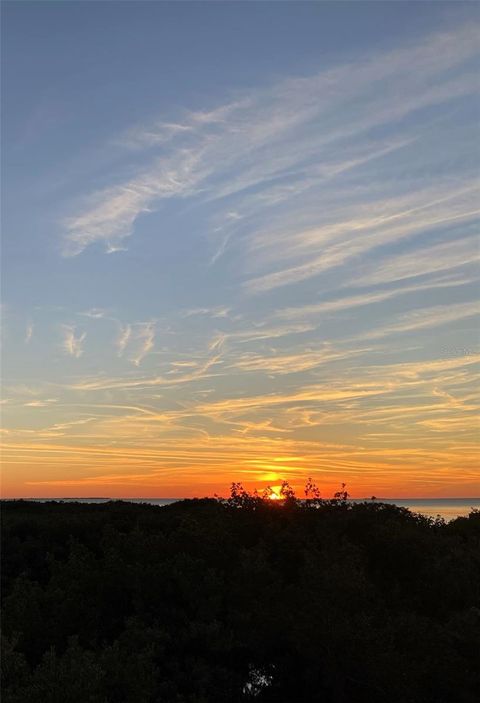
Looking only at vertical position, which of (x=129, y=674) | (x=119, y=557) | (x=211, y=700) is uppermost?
(x=119, y=557)

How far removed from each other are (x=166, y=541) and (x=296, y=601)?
524 centimetres

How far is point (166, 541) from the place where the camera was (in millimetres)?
21203

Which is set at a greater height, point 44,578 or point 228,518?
point 228,518

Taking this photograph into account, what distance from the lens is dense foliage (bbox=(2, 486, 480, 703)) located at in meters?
14.6

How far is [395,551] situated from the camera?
77.9ft

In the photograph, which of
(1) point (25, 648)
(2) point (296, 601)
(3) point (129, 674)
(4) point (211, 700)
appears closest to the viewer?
(3) point (129, 674)

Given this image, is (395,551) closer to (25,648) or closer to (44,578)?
(25,648)

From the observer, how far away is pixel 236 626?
59.2 ft

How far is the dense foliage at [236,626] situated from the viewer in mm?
14570

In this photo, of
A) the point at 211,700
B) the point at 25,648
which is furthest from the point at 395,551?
the point at 25,648

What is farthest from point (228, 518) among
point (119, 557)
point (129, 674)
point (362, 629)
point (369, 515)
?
point (129, 674)

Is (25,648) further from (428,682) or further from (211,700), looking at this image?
(428,682)

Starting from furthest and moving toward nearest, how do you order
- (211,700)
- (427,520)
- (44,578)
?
1. (44,578)
2. (427,520)
3. (211,700)

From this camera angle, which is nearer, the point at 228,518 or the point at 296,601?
the point at 296,601
